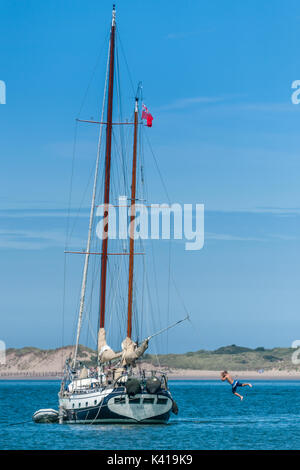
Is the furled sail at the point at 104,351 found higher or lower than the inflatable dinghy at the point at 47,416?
higher

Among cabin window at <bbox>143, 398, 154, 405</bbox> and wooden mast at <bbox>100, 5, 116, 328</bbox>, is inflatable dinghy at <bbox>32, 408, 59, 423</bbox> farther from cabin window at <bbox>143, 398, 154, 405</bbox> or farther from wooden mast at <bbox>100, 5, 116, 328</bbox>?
cabin window at <bbox>143, 398, 154, 405</bbox>

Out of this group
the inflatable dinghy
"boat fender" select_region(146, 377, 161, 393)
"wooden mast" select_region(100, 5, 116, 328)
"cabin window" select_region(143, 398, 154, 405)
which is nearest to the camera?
"boat fender" select_region(146, 377, 161, 393)

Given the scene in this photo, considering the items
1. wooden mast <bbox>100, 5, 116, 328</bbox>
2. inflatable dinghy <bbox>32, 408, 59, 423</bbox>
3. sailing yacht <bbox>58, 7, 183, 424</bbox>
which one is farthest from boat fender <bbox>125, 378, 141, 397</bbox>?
inflatable dinghy <bbox>32, 408, 59, 423</bbox>

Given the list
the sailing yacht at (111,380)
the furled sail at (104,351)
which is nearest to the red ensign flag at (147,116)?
the sailing yacht at (111,380)

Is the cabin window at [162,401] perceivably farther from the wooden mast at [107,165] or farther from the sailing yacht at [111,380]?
the wooden mast at [107,165]

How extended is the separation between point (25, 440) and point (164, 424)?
12308 millimetres

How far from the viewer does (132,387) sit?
235ft

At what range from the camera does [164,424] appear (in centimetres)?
7675

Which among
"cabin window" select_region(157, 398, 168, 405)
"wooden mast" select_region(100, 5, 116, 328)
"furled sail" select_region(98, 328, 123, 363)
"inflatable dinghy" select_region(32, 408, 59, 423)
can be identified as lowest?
"inflatable dinghy" select_region(32, 408, 59, 423)

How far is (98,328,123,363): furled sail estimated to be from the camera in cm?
7807

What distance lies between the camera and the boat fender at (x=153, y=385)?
72.1 meters

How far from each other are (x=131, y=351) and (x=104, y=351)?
3.56 m
